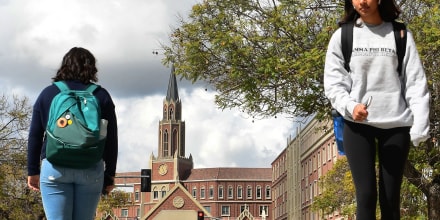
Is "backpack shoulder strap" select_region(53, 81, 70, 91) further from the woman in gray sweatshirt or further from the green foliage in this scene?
the green foliage

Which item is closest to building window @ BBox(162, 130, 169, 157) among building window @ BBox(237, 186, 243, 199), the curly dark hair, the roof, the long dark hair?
the roof

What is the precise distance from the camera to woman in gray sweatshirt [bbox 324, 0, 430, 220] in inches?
179

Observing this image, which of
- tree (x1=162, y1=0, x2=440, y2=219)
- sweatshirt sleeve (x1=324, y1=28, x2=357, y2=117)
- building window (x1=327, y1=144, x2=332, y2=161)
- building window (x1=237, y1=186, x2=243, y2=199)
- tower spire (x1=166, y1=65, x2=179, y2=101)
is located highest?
tower spire (x1=166, y1=65, x2=179, y2=101)

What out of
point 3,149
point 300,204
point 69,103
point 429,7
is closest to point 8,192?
point 3,149

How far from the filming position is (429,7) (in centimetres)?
1483

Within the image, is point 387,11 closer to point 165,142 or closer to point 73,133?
point 73,133

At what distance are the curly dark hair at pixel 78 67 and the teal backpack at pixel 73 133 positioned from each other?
268 mm

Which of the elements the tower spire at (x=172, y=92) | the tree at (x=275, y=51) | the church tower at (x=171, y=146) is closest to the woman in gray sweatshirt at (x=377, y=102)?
the tree at (x=275, y=51)

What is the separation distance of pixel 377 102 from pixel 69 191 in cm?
205

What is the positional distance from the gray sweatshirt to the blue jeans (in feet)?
5.41

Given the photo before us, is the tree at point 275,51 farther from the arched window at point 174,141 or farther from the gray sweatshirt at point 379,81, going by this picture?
the arched window at point 174,141

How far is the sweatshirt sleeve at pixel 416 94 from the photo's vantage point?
4496mm

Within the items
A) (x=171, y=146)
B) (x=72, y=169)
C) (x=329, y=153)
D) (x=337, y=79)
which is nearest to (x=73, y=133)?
(x=72, y=169)

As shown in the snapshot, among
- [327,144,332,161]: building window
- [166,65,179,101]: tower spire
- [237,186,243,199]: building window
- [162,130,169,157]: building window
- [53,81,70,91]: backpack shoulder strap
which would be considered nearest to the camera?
[53,81,70,91]: backpack shoulder strap
